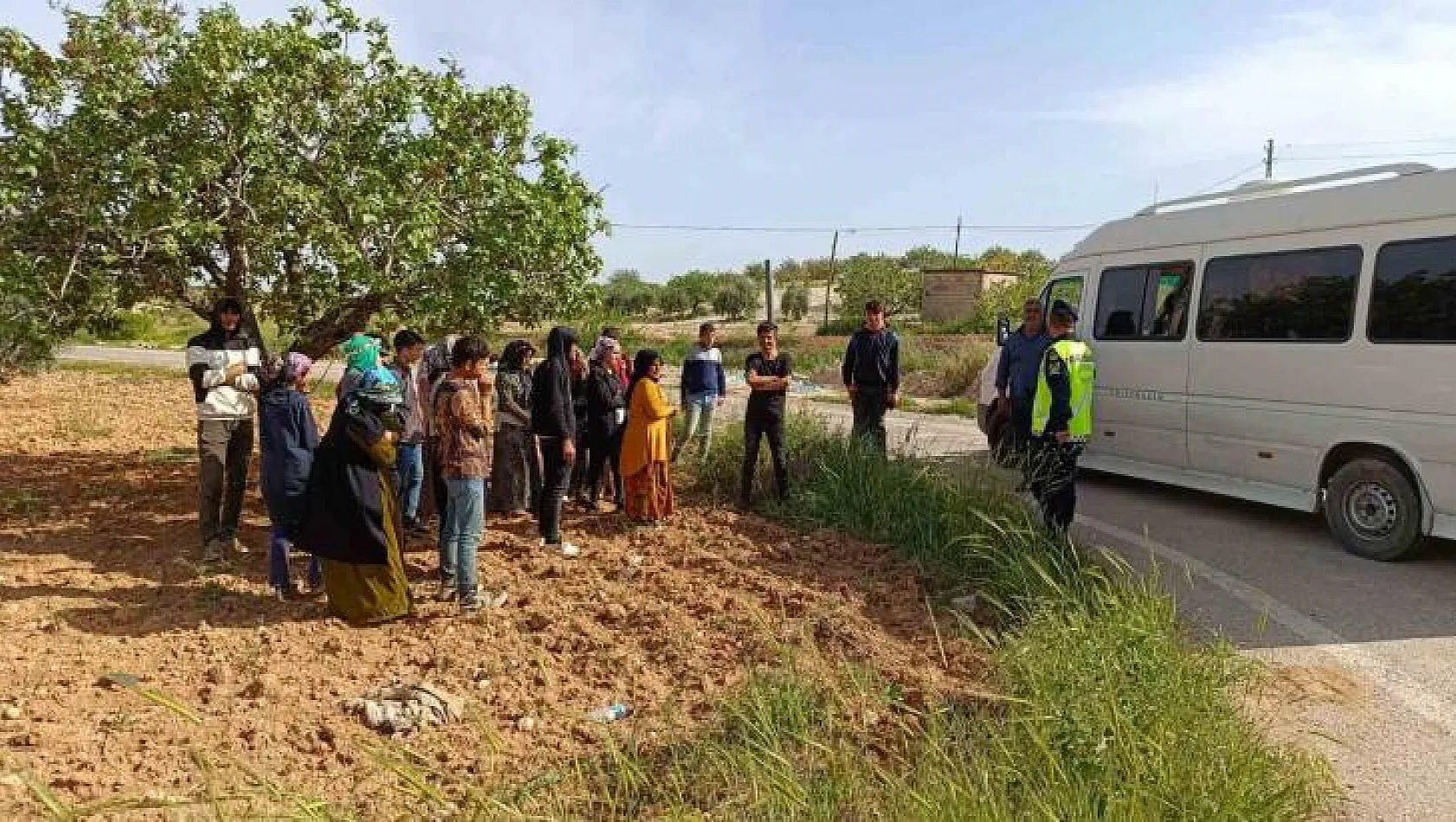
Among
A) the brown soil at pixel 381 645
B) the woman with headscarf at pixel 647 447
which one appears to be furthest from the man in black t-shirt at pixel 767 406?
the woman with headscarf at pixel 647 447

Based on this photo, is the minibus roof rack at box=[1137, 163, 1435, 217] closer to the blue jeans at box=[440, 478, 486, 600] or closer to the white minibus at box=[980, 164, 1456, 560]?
the white minibus at box=[980, 164, 1456, 560]

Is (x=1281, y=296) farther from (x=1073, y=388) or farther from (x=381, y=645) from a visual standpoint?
(x=381, y=645)

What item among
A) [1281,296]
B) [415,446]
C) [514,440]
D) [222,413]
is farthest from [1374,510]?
[222,413]

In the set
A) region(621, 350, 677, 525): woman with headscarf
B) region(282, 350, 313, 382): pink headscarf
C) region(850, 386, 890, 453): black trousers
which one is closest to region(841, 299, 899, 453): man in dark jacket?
region(850, 386, 890, 453): black trousers

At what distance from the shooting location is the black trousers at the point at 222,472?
5.77 meters

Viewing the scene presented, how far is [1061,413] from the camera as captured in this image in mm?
6148

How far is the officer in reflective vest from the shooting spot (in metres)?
6.12

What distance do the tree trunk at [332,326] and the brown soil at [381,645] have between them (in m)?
1.44

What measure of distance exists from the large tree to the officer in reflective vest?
365cm

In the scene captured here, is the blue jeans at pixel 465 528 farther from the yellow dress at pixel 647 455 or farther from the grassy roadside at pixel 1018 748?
the grassy roadside at pixel 1018 748

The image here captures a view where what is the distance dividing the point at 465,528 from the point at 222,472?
6.31 ft

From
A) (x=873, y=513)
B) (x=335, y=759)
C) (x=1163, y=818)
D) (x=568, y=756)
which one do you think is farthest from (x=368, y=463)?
(x=1163, y=818)

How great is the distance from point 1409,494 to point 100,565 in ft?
28.9

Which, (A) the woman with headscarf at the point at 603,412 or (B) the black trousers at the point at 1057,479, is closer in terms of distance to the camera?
(B) the black trousers at the point at 1057,479
